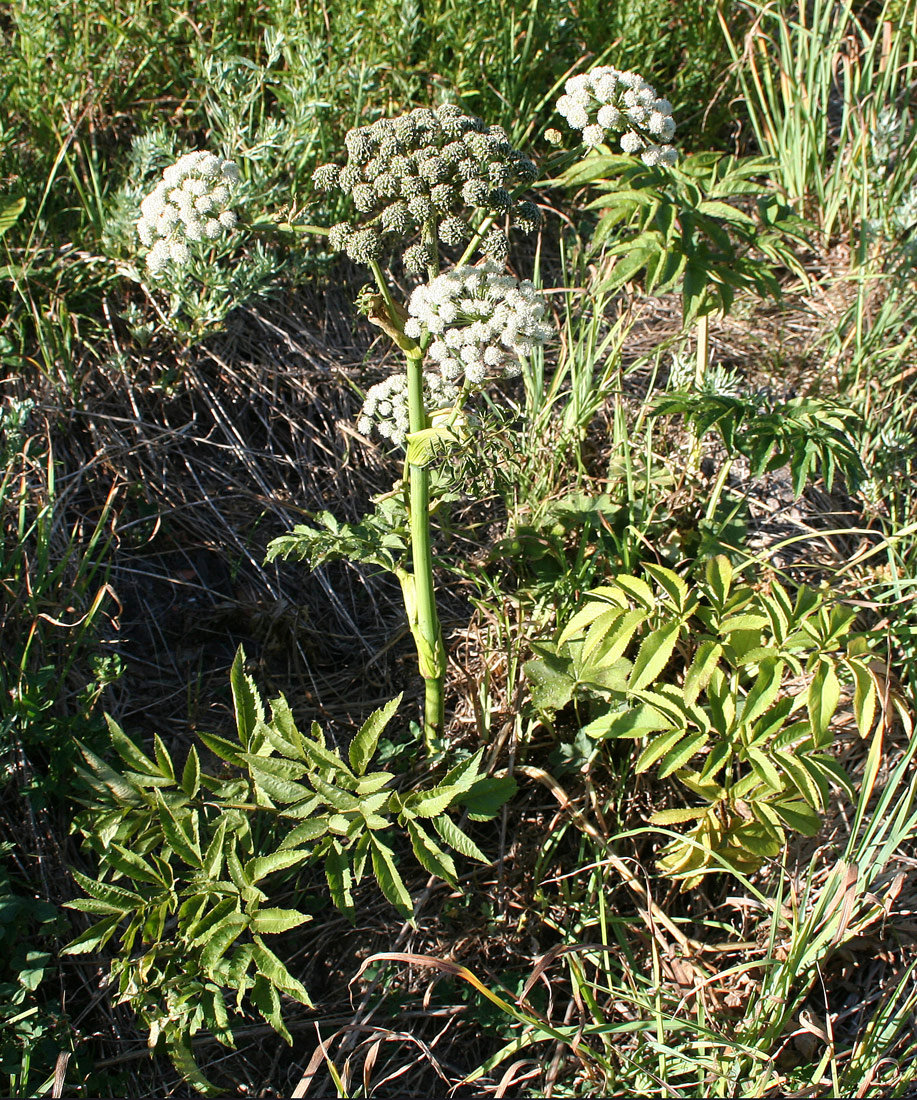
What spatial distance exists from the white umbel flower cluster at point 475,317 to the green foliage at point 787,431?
0.56 meters

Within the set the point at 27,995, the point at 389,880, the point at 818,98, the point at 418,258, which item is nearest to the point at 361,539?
the point at 418,258

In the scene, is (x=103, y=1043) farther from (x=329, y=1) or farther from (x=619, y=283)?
(x=329, y=1)

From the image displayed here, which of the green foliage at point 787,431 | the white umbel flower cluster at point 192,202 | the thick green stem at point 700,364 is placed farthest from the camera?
the thick green stem at point 700,364

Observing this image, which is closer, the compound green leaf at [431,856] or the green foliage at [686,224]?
the compound green leaf at [431,856]

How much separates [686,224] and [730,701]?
1.21 metres

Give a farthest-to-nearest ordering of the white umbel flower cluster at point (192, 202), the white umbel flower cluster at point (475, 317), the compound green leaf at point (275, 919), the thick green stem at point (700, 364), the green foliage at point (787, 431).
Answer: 1. the thick green stem at point (700, 364)
2. the green foliage at point (787, 431)
3. the white umbel flower cluster at point (192, 202)
4. the white umbel flower cluster at point (475, 317)
5. the compound green leaf at point (275, 919)

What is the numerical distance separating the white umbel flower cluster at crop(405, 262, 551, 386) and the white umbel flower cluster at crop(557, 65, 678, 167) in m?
0.66

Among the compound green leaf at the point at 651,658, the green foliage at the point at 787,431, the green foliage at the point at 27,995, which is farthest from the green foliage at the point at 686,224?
the green foliage at the point at 27,995

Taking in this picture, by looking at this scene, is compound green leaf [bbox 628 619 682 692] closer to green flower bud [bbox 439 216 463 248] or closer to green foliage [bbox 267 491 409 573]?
green foliage [bbox 267 491 409 573]

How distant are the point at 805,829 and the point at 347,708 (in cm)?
125

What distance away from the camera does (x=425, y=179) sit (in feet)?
5.69

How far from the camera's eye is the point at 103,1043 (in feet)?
6.35

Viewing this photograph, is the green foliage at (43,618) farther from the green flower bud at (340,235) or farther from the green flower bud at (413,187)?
the green flower bud at (413,187)

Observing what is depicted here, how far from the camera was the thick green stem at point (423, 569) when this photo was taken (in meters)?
1.87
